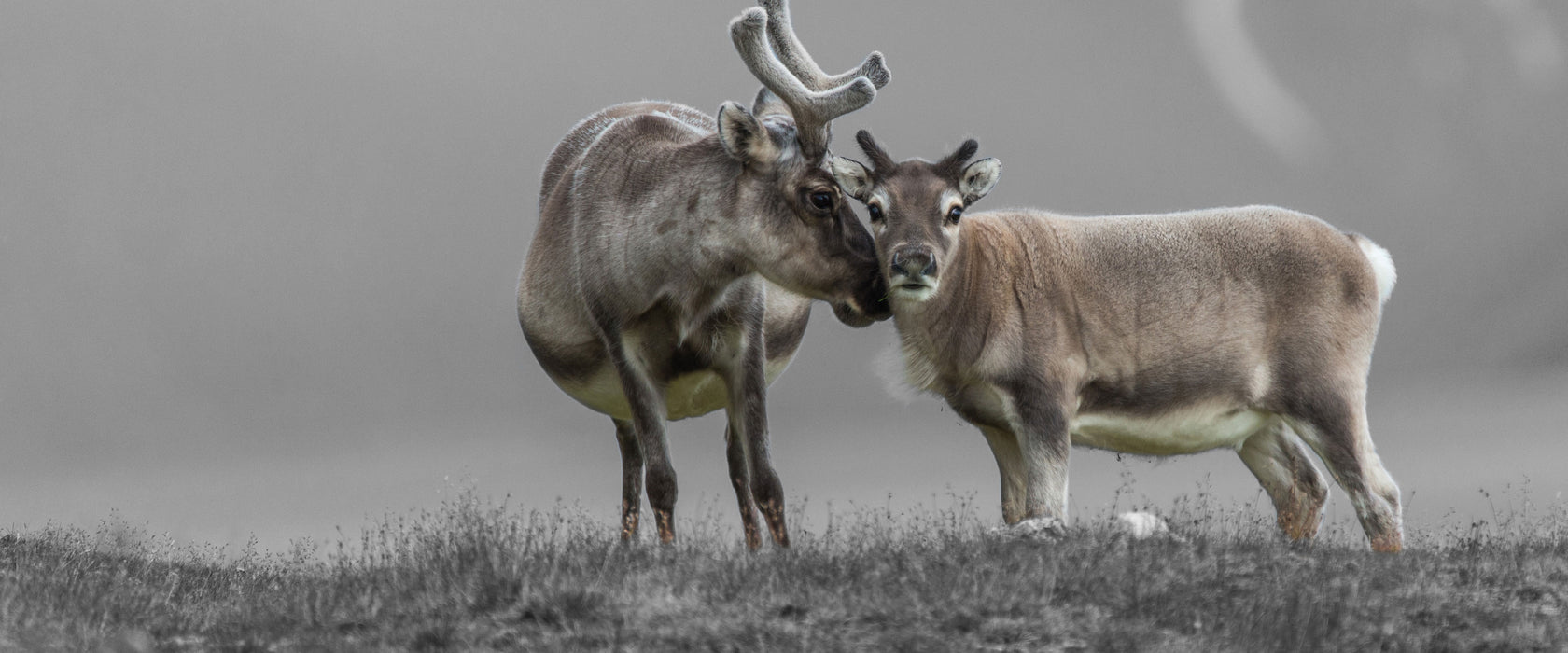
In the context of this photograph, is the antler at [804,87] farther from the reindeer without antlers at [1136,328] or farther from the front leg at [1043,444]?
the front leg at [1043,444]

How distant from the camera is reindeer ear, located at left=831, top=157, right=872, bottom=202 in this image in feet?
39.4

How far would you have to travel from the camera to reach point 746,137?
39.9 feet

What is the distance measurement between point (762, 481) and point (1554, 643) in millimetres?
5711

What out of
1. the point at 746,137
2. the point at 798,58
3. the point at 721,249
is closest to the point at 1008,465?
the point at 721,249

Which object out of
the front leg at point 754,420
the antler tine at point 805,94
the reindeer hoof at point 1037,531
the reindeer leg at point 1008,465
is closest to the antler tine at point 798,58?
the antler tine at point 805,94

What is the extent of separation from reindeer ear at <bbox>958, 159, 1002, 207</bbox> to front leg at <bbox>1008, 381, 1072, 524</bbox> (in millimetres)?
1548

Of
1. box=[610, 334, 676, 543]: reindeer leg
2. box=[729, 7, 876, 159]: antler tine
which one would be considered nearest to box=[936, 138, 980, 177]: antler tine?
box=[729, 7, 876, 159]: antler tine

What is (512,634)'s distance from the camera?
8.91 m

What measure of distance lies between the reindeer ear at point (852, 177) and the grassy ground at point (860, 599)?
A: 2547 millimetres

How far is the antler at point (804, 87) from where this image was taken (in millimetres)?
12344

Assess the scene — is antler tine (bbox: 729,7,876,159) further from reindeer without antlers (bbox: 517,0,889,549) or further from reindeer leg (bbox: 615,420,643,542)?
reindeer leg (bbox: 615,420,643,542)

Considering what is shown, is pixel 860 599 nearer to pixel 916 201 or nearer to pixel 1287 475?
pixel 916 201

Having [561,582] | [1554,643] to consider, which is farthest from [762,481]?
[1554,643]

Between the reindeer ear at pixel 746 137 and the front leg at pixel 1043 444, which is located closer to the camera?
the front leg at pixel 1043 444
